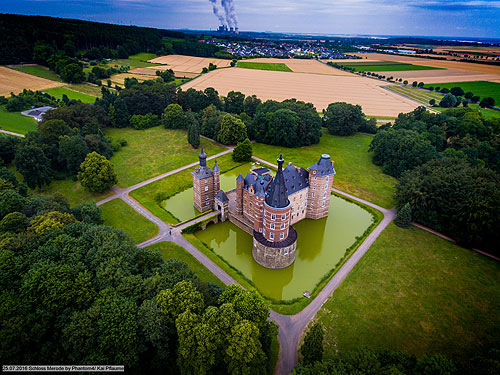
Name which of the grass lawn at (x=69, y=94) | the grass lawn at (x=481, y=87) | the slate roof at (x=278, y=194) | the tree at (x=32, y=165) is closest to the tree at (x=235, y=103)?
the grass lawn at (x=69, y=94)

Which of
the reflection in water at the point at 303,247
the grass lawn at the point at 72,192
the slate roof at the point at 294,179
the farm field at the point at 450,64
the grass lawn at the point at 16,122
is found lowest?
the reflection in water at the point at 303,247

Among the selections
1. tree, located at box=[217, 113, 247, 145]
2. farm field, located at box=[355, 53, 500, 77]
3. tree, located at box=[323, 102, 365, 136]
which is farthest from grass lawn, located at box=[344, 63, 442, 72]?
tree, located at box=[217, 113, 247, 145]

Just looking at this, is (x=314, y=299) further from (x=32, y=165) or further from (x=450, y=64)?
(x=450, y=64)

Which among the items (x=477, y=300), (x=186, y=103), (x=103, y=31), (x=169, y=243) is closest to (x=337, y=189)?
(x=477, y=300)

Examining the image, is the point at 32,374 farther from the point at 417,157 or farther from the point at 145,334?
the point at 417,157

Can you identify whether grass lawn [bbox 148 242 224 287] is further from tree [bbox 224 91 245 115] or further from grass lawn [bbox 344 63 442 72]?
grass lawn [bbox 344 63 442 72]

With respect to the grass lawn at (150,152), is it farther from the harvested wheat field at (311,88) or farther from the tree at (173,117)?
the harvested wheat field at (311,88)

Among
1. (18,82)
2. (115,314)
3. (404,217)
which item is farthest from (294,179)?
(18,82)
